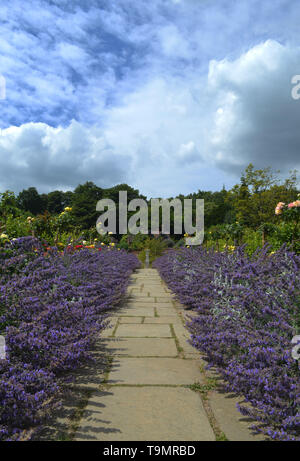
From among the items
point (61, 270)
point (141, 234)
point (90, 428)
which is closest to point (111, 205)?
point (141, 234)

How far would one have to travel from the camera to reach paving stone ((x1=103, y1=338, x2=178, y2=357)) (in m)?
2.53

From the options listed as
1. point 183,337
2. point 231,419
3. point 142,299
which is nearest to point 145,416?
point 231,419

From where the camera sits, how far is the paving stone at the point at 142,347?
253 cm

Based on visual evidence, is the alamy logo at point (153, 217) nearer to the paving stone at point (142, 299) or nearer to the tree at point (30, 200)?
the paving stone at point (142, 299)

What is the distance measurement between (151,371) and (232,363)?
2.16 feet

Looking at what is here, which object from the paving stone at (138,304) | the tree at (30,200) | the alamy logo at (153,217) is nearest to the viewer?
the paving stone at (138,304)

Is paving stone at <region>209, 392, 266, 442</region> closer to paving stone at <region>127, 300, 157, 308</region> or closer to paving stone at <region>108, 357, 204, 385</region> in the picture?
paving stone at <region>108, 357, 204, 385</region>

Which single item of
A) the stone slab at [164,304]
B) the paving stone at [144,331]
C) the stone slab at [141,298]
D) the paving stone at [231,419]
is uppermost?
the paving stone at [231,419]

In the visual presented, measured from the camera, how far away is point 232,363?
1693 millimetres

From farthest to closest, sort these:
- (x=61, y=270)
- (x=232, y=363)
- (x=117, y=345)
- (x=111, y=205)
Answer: (x=111, y=205)
(x=61, y=270)
(x=117, y=345)
(x=232, y=363)

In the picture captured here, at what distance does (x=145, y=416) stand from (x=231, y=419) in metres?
0.41

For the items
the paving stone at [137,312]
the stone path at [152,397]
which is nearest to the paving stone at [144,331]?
the stone path at [152,397]

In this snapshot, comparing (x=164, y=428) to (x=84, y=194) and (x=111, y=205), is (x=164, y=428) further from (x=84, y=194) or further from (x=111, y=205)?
(x=84, y=194)

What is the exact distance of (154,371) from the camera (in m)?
2.15
